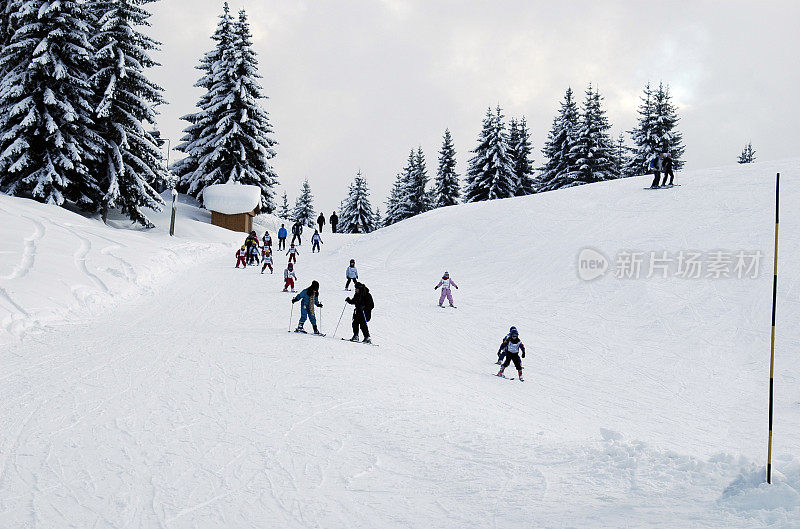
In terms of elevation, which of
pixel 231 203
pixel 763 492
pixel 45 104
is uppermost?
pixel 45 104

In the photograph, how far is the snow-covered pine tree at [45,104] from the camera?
24.1 metres

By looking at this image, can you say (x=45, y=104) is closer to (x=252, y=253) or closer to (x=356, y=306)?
(x=252, y=253)

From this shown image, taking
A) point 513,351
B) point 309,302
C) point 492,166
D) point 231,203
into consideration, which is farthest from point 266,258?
point 492,166

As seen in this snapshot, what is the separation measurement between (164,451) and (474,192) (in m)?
45.6

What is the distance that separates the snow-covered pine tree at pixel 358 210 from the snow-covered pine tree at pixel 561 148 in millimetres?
19000

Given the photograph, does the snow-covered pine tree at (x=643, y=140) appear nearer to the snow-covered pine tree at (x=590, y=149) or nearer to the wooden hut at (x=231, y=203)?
the snow-covered pine tree at (x=590, y=149)

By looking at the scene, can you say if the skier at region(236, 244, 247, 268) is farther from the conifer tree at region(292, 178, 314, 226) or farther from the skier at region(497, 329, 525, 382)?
the conifer tree at region(292, 178, 314, 226)

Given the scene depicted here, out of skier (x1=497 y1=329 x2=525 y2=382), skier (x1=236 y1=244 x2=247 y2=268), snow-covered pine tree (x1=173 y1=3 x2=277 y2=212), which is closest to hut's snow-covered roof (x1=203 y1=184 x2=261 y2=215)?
snow-covered pine tree (x1=173 y1=3 x2=277 y2=212)

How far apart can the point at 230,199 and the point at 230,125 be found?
228 inches

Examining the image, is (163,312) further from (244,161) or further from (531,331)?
(244,161)

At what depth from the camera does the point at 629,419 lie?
10.2 m

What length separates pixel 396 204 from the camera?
58.6m

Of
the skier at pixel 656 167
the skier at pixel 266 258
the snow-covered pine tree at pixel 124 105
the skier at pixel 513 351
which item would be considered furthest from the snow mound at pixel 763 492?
the snow-covered pine tree at pixel 124 105

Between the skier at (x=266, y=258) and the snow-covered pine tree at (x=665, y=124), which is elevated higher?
the snow-covered pine tree at (x=665, y=124)
